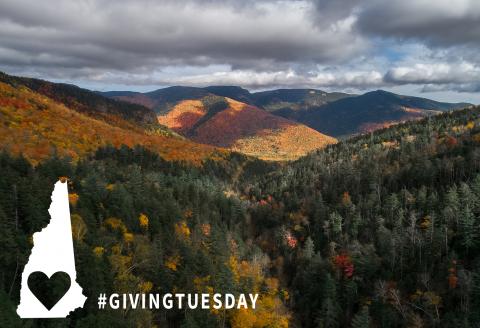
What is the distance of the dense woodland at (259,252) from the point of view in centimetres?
6844

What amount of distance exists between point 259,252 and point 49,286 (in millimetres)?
97442

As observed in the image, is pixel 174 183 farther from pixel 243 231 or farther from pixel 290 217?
pixel 290 217

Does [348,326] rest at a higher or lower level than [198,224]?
lower

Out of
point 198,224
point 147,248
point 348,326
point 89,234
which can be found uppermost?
point 89,234

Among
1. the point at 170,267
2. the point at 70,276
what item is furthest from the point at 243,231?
the point at 70,276

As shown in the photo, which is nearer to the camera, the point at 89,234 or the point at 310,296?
the point at 89,234

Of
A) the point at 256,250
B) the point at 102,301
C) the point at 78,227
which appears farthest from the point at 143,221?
the point at 256,250

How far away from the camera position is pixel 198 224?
137875mm

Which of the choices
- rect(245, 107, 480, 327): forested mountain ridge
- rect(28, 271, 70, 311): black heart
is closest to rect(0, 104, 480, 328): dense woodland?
rect(245, 107, 480, 327): forested mountain ridge

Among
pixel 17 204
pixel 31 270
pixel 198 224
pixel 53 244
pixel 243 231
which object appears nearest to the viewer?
pixel 53 244

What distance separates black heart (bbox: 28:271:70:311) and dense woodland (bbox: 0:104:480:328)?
261cm

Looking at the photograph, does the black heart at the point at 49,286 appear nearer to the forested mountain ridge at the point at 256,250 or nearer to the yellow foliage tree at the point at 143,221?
the forested mountain ridge at the point at 256,250

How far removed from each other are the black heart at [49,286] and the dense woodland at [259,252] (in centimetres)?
261

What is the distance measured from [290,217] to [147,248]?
361 ft
